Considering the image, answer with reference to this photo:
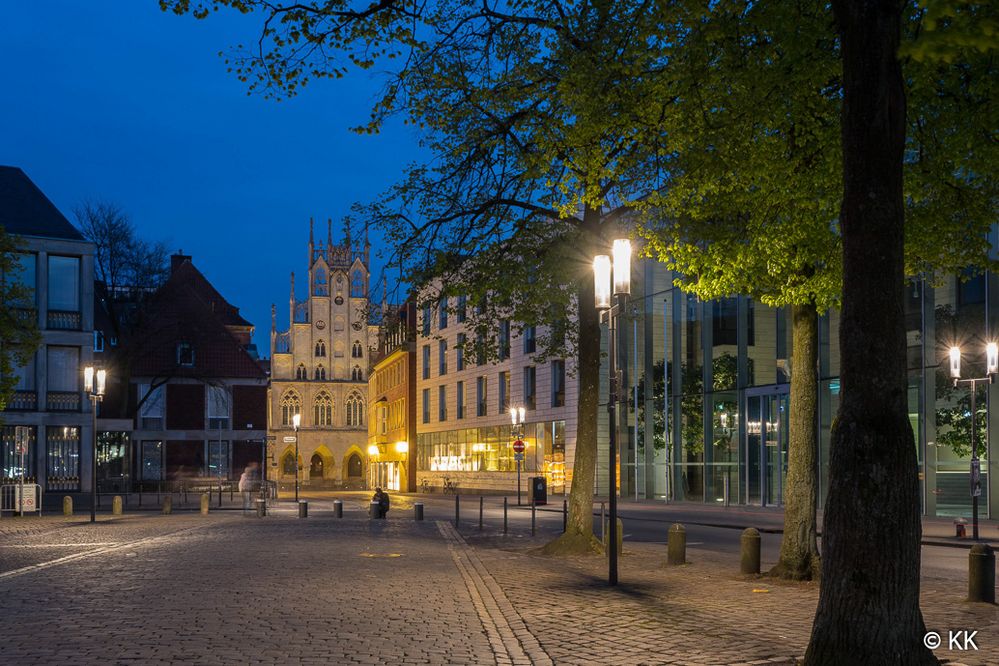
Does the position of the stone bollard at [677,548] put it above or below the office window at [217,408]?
below

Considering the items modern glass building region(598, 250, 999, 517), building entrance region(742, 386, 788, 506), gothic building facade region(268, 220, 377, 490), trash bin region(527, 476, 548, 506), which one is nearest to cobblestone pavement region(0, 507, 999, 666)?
modern glass building region(598, 250, 999, 517)

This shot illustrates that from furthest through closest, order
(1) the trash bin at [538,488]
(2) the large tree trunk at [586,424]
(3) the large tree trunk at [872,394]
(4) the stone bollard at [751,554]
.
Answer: (1) the trash bin at [538,488]
(2) the large tree trunk at [586,424]
(4) the stone bollard at [751,554]
(3) the large tree trunk at [872,394]

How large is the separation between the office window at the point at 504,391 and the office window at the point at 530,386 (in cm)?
227

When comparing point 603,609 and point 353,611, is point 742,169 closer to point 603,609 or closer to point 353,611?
point 603,609

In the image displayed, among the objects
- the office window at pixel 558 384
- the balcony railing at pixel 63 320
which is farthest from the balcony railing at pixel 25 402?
the office window at pixel 558 384

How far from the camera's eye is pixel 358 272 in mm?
118562

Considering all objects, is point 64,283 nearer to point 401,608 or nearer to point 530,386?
point 530,386

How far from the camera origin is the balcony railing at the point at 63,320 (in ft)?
147

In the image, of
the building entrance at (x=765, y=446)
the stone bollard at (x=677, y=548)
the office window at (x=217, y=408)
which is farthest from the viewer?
the office window at (x=217, y=408)

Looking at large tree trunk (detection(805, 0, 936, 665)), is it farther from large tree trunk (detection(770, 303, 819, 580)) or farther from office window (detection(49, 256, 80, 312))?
office window (detection(49, 256, 80, 312))

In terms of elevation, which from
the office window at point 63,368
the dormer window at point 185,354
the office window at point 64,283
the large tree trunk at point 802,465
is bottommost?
the large tree trunk at point 802,465

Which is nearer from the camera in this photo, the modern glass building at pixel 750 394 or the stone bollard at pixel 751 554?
the stone bollard at pixel 751 554

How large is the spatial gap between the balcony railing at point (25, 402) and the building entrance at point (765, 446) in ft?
91.6

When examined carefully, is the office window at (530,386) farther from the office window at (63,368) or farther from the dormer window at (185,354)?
the office window at (63,368)
